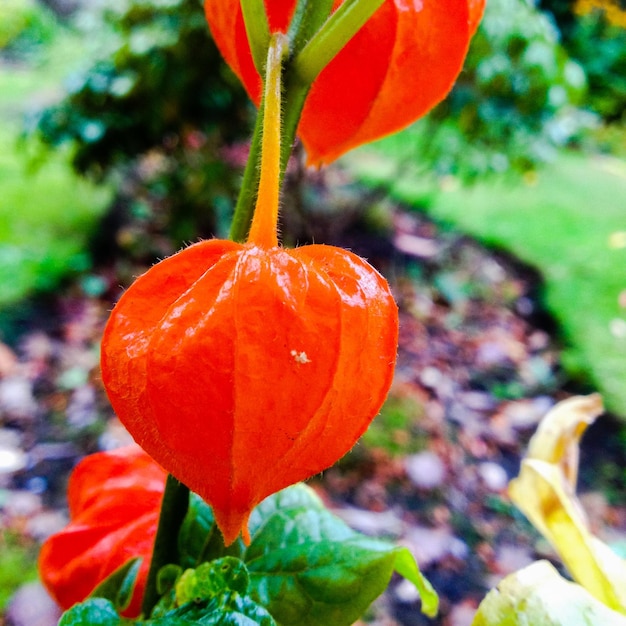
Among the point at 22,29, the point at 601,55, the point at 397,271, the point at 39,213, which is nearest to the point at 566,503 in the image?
the point at 397,271

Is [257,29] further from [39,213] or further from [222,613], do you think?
[39,213]

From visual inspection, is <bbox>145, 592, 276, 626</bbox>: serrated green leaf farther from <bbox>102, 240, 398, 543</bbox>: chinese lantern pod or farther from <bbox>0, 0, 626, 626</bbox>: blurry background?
<bbox>0, 0, 626, 626</bbox>: blurry background

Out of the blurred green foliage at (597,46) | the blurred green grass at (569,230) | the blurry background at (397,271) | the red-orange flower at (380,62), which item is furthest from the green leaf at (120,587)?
the blurred green foliage at (597,46)

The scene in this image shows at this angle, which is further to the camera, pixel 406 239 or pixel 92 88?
pixel 406 239

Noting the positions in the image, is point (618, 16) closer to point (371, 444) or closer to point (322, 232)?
point (322, 232)

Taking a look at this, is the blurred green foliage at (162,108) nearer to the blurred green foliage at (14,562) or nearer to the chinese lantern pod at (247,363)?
the blurred green foliage at (14,562)

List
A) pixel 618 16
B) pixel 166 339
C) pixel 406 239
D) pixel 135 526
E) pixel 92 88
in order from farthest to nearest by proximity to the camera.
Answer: pixel 618 16
pixel 406 239
pixel 92 88
pixel 135 526
pixel 166 339

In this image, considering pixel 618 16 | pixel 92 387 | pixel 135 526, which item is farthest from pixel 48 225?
pixel 618 16
